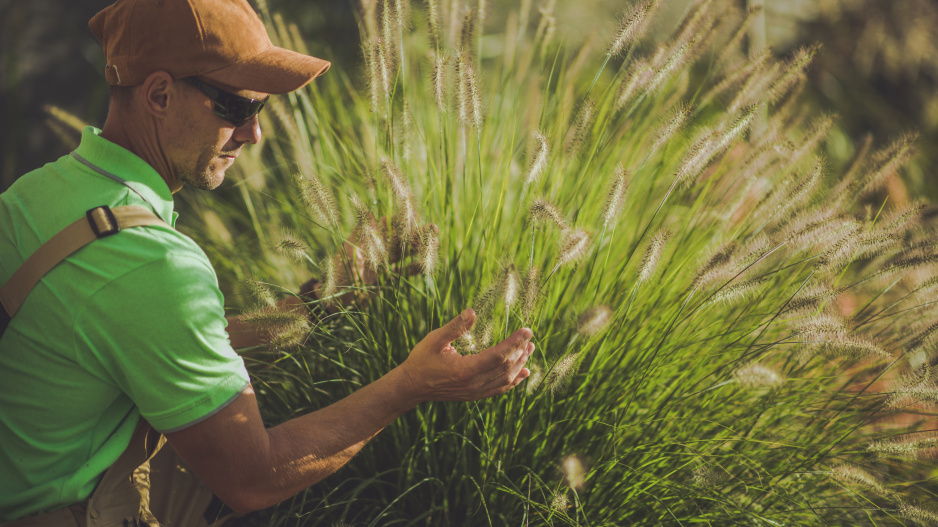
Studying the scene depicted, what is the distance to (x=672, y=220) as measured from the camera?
2348mm

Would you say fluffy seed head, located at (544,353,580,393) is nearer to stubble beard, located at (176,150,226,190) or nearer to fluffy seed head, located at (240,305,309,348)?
fluffy seed head, located at (240,305,309,348)

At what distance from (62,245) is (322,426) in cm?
66

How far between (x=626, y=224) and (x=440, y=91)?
0.88m

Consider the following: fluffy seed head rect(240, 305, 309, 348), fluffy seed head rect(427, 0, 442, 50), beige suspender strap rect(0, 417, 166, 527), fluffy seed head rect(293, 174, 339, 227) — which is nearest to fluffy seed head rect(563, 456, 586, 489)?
fluffy seed head rect(240, 305, 309, 348)

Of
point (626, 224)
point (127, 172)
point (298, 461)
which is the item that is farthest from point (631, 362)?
point (127, 172)

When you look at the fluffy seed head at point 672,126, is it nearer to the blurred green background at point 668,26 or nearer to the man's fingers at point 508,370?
the man's fingers at point 508,370

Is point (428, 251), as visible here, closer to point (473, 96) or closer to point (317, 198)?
point (317, 198)

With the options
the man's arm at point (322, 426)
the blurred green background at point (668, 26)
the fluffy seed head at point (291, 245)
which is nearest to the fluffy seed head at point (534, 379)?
the man's arm at point (322, 426)

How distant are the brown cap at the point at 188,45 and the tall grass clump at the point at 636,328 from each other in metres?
0.35

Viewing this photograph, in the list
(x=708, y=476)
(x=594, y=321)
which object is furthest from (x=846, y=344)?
(x=594, y=321)

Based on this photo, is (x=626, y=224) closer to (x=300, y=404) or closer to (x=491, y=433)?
(x=491, y=433)

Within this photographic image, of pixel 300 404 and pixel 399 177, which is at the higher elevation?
pixel 399 177

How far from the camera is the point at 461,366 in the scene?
1457mm

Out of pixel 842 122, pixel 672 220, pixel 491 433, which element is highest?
pixel 672 220
